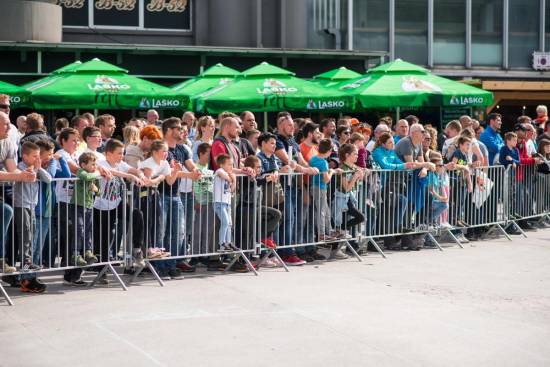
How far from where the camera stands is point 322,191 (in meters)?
14.1

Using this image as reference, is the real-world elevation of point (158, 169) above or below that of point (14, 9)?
below

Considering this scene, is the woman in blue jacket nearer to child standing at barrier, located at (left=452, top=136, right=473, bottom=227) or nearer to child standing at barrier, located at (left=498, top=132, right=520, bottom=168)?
child standing at barrier, located at (left=452, top=136, right=473, bottom=227)

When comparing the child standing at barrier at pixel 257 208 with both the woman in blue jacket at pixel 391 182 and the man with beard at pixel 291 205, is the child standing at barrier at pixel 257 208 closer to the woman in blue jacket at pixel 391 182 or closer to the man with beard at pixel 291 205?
the man with beard at pixel 291 205

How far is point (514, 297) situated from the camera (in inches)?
463

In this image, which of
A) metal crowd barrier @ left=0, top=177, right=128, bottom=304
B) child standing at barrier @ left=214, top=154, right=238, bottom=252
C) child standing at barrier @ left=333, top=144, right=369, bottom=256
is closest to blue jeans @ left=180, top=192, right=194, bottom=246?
child standing at barrier @ left=214, top=154, right=238, bottom=252

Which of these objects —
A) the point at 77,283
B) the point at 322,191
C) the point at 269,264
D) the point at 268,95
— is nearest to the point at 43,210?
the point at 77,283

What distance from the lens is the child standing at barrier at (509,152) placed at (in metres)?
17.7

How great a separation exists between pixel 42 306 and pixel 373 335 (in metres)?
3.37

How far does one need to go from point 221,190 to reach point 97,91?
24.7ft

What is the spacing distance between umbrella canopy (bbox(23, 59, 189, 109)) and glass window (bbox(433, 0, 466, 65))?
15.6m

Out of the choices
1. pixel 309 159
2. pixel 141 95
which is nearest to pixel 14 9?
pixel 141 95

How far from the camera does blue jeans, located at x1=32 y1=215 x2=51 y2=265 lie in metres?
11.4

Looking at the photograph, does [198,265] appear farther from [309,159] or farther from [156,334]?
[156,334]

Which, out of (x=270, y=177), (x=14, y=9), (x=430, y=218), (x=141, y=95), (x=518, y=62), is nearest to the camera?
(x=270, y=177)
